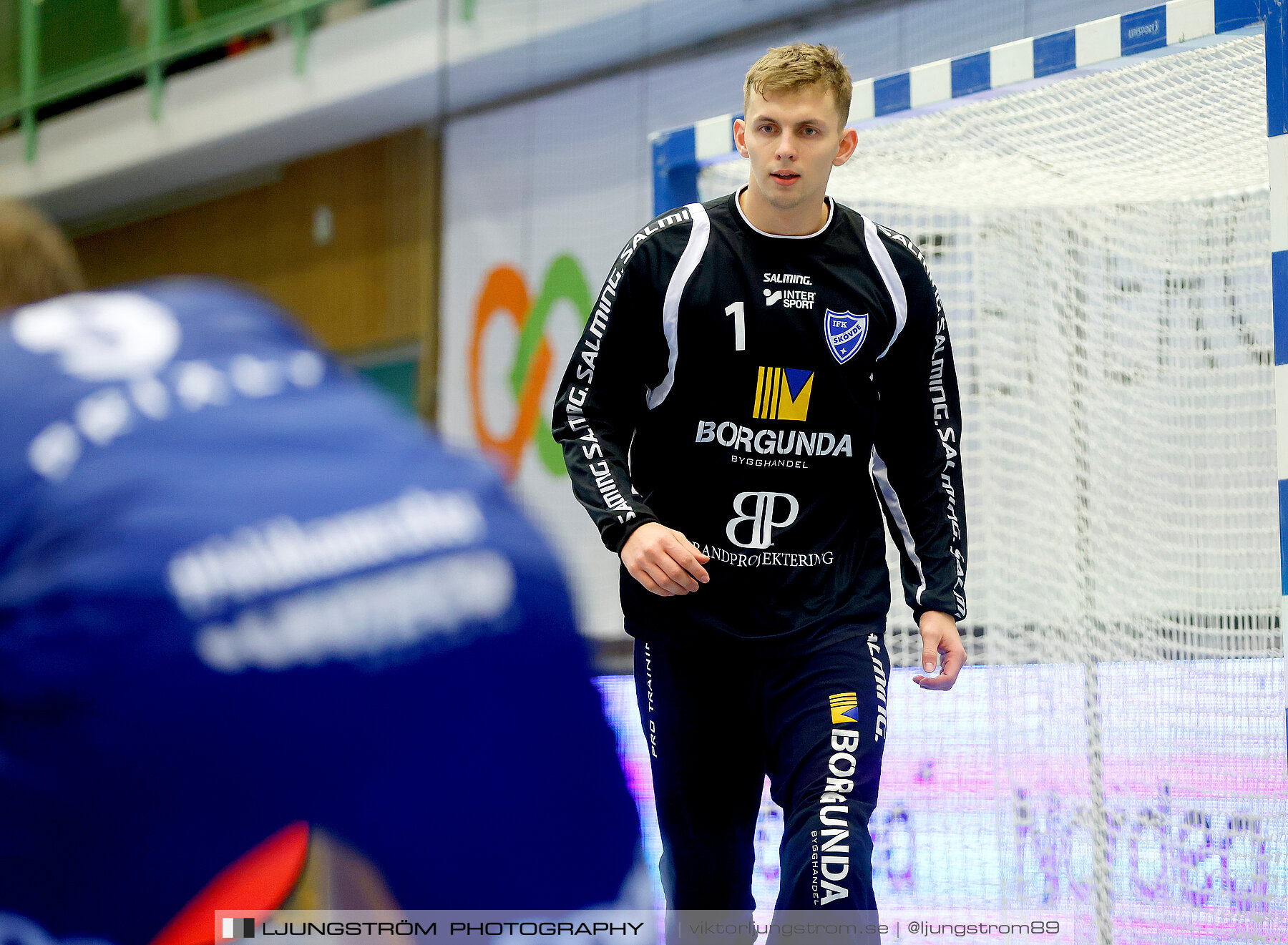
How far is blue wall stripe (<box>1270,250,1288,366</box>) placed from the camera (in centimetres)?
274

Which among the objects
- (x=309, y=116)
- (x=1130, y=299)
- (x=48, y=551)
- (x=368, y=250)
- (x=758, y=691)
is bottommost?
(x=758, y=691)

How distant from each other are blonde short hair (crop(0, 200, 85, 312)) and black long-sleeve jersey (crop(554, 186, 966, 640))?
1.35 meters

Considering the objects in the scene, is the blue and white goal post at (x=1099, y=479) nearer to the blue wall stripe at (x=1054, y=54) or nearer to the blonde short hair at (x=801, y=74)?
the blue wall stripe at (x=1054, y=54)

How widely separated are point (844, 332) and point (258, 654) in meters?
1.81

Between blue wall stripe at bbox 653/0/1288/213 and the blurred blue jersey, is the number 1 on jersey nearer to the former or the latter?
blue wall stripe at bbox 653/0/1288/213

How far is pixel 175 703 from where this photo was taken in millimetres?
685

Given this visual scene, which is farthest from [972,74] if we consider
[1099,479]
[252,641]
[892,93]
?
[252,641]

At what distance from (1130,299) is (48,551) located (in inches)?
144

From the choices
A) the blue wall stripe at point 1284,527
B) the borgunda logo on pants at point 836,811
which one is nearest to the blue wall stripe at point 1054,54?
the blue wall stripe at point 1284,527

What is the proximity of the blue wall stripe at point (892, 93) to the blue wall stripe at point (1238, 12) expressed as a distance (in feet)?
2.60

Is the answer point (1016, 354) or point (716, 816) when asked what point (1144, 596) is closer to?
point (1016, 354)

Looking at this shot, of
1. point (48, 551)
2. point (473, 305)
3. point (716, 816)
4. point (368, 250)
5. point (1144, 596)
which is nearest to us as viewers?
point (48, 551)

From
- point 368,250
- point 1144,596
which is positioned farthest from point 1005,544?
point 368,250

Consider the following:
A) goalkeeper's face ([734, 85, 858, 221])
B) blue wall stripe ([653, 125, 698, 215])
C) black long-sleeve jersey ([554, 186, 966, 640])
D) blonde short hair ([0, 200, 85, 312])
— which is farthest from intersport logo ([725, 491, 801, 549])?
blue wall stripe ([653, 125, 698, 215])
